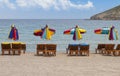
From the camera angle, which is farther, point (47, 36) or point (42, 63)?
point (47, 36)

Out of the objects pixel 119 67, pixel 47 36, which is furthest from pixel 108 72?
pixel 47 36

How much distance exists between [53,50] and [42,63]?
10.6 ft

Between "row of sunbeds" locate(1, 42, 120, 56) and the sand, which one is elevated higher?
"row of sunbeds" locate(1, 42, 120, 56)

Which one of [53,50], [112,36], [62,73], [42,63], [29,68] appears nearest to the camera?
[62,73]

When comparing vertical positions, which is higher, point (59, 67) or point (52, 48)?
point (52, 48)

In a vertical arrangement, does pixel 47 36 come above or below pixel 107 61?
above

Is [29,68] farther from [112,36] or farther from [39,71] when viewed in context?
[112,36]

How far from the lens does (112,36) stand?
20859 mm

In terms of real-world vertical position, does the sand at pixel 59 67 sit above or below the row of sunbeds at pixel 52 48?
below

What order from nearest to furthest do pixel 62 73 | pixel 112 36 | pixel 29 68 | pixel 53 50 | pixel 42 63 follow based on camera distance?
pixel 62 73, pixel 29 68, pixel 42 63, pixel 53 50, pixel 112 36

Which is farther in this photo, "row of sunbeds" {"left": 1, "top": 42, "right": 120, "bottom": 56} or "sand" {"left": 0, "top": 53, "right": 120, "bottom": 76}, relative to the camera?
"row of sunbeds" {"left": 1, "top": 42, "right": 120, "bottom": 56}

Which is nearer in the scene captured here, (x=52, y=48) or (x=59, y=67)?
(x=59, y=67)

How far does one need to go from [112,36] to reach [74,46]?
2.91 m

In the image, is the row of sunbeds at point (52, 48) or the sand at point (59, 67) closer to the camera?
the sand at point (59, 67)
